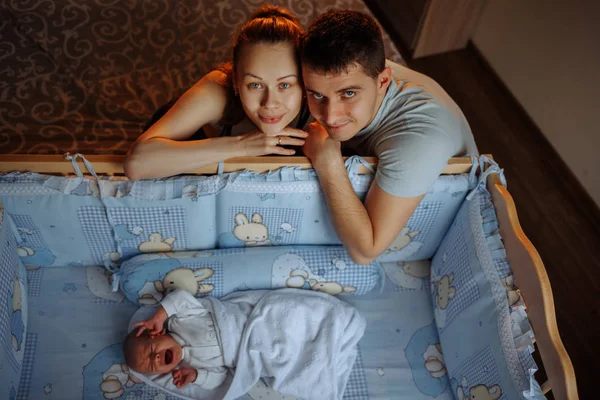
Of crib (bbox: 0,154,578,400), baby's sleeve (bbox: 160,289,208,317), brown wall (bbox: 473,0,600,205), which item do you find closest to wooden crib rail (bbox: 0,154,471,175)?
crib (bbox: 0,154,578,400)

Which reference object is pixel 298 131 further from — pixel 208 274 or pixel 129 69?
pixel 129 69

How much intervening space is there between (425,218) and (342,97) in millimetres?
497

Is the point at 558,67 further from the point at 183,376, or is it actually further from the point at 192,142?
the point at 183,376

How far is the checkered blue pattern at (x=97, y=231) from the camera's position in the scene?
1.18 meters

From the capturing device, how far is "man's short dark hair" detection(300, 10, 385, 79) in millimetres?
886

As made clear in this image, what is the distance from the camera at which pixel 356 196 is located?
43.5 inches

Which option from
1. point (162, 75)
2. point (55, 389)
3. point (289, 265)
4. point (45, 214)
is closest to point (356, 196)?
point (289, 265)

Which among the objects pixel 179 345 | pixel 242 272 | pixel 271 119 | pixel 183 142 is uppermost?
pixel 271 119

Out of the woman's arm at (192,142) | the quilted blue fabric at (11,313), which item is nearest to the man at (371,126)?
the woman's arm at (192,142)

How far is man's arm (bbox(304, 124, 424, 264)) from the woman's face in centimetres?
11

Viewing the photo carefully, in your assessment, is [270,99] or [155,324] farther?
[155,324]

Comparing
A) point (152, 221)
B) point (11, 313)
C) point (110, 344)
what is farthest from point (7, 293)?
point (152, 221)

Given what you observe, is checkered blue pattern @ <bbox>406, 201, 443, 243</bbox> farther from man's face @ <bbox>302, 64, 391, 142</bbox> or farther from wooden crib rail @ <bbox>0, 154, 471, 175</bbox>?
man's face @ <bbox>302, 64, 391, 142</bbox>

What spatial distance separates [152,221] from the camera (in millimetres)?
1221
